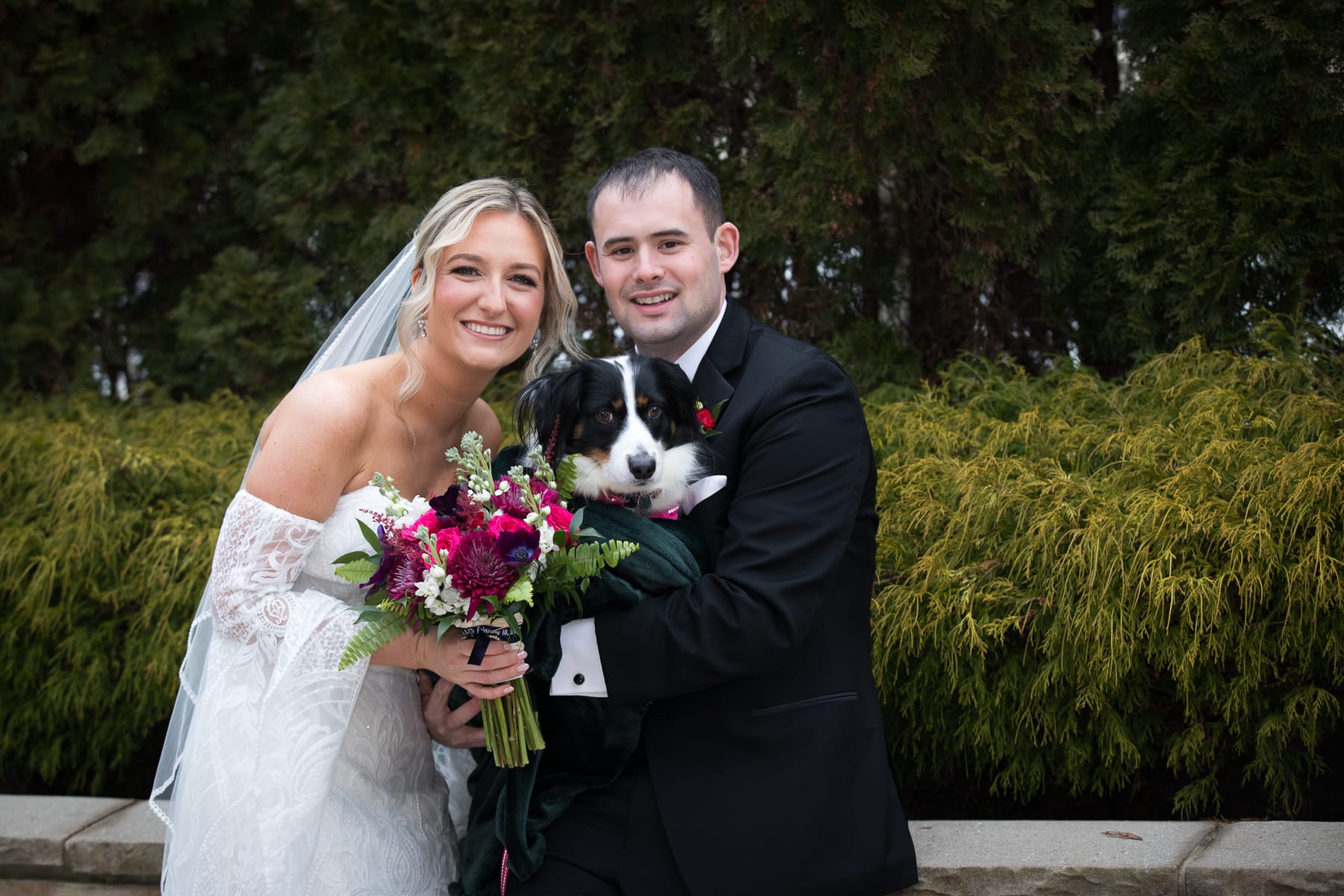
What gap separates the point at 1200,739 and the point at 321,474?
2.24 metres

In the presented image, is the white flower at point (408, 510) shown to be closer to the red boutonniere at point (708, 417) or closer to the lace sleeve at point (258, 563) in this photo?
the lace sleeve at point (258, 563)

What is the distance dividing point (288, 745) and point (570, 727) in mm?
606

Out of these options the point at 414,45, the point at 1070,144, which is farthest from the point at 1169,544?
the point at 414,45

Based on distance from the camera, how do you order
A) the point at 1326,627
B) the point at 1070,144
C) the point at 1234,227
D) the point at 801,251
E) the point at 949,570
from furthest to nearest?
the point at 801,251 < the point at 1070,144 < the point at 1234,227 < the point at 949,570 < the point at 1326,627

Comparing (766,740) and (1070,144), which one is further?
(1070,144)

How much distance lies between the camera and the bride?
88.1 inches

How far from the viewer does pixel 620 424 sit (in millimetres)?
2252

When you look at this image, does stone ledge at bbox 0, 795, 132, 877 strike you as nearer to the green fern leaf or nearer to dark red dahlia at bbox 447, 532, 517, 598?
the green fern leaf

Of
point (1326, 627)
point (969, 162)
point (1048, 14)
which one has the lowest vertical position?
point (1326, 627)

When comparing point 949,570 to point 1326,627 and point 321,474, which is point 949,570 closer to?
point 1326,627

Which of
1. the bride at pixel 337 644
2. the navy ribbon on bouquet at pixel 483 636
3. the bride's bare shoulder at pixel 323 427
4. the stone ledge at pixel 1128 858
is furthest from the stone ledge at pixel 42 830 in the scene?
the stone ledge at pixel 1128 858

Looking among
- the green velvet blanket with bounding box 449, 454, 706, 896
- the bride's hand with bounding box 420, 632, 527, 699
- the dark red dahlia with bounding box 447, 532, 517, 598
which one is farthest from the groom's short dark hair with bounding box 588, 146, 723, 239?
the bride's hand with bounding box 420, 632, 527, 699

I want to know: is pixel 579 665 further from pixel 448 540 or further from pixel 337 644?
pixel 337 644

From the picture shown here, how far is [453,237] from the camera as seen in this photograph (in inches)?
96.1
